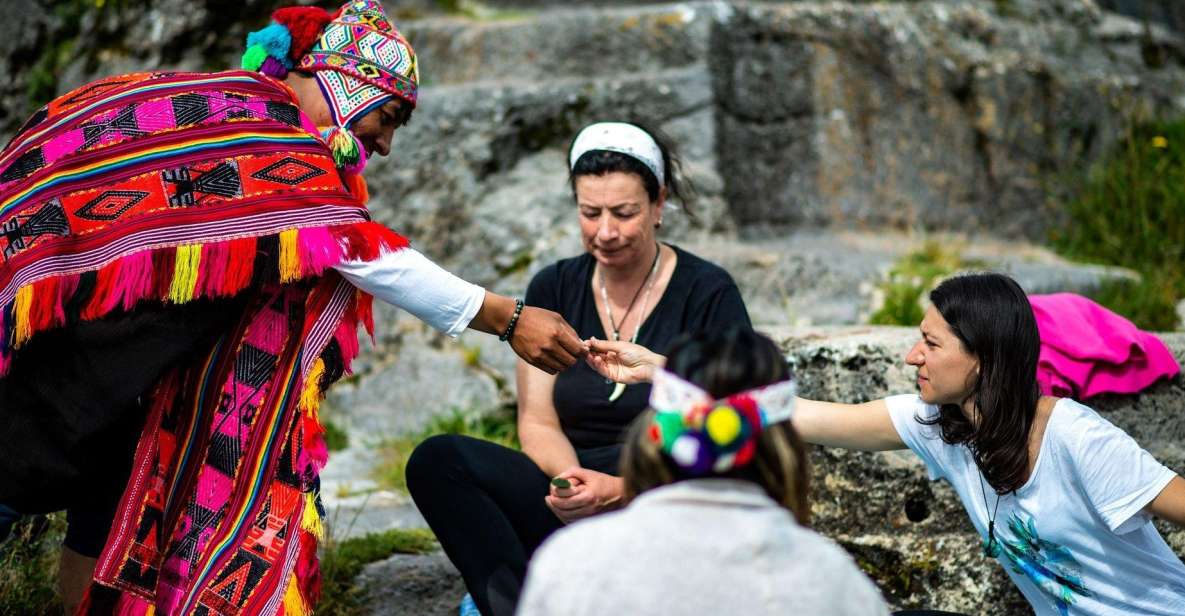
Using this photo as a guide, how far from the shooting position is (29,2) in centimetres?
594

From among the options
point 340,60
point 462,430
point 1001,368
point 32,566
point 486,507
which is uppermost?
point 340,60

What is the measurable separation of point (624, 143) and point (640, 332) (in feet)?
1.78

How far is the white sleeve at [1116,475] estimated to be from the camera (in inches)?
99.0

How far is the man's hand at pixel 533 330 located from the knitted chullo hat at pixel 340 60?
20.6 inches

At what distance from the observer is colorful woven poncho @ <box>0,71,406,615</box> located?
2689mm

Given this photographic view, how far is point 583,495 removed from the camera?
303cm

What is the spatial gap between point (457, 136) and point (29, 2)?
231 cm

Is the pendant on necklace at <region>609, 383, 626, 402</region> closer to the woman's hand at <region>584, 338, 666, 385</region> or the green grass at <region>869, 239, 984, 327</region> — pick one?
the woman's hand at <region>584, 338, 666, 385</region>

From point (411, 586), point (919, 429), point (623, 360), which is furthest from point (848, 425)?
point (411, 586)

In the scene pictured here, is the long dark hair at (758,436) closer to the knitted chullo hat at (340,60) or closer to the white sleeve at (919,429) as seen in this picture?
the white sleeve at (919,429)

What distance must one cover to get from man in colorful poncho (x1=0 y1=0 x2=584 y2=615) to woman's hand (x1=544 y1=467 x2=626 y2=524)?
0.32m

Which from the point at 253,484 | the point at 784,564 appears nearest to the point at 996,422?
the point at 784,564

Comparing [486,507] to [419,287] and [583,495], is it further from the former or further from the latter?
[419,287]

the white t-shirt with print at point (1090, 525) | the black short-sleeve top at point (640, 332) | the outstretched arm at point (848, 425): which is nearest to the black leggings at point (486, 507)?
the black short-sleeve top at point (640, 332)
